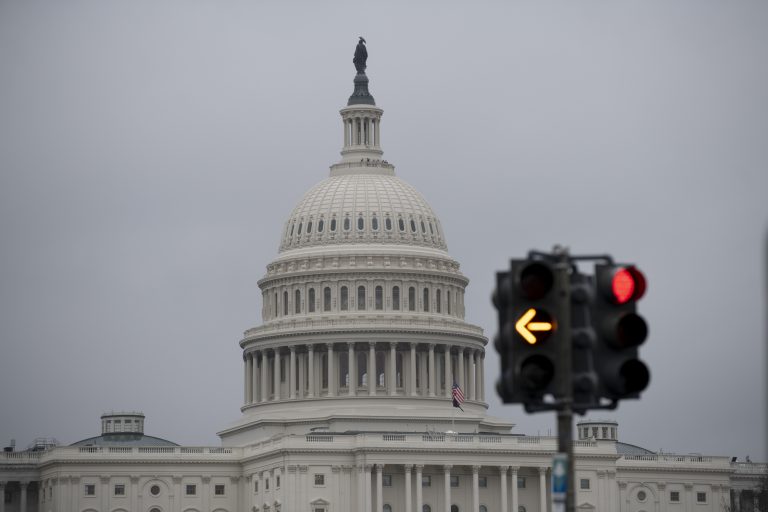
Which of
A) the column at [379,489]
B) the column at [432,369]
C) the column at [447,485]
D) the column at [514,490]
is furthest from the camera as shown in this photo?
the column at [432,369]

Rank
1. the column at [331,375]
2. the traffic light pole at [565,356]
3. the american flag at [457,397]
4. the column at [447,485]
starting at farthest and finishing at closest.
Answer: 1. the column at [331,375]
2. the column at [447,485]
3. the american flag at [457,397]
4. the traffic light pole at [565,356]

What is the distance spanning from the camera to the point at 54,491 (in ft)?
639

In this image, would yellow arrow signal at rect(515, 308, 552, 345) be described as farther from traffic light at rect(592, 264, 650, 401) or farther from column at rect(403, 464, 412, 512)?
column at rect(403, 464, 412, 512)

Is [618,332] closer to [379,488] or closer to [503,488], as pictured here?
[379,488]

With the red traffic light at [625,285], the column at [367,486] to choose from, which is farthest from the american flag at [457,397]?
the red traffic light at [625,285]

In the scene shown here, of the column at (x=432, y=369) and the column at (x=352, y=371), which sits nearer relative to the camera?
the column at (x=352, y=371)

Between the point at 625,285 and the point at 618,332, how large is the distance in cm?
67

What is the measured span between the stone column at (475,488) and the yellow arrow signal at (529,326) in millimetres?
156140

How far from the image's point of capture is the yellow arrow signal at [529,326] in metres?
29.3

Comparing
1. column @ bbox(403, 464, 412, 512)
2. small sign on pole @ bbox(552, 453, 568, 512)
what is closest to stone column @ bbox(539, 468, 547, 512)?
column @ bbox(403, 464, 412, 512)

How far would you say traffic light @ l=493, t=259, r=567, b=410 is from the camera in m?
29.2

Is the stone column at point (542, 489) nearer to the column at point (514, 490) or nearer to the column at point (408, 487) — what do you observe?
the column at point (514, 490)

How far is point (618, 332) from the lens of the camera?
29391 millimetres

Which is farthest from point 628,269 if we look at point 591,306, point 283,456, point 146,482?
point 146,482
